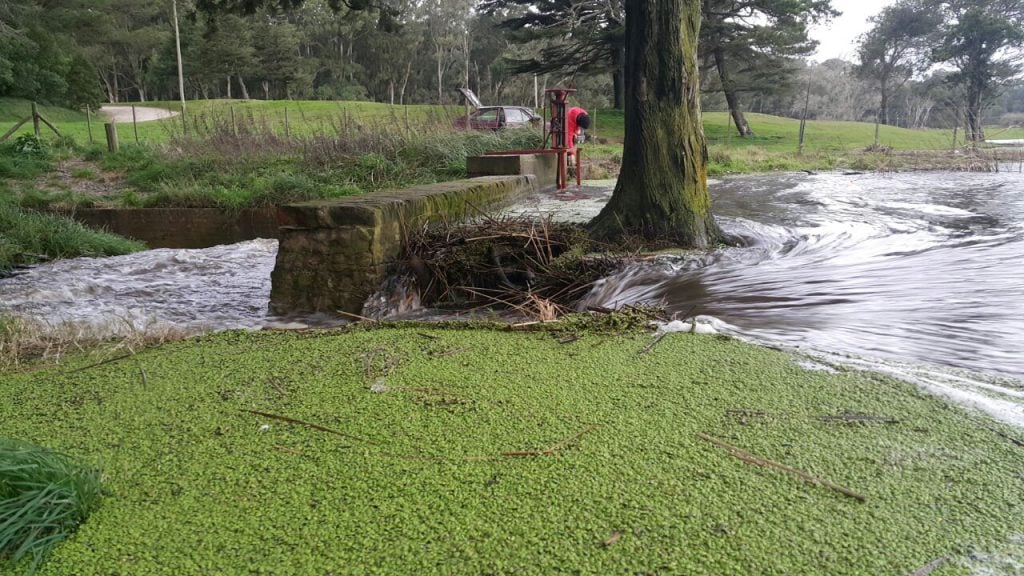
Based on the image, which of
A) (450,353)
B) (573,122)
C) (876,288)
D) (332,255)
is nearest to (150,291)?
(332,255)

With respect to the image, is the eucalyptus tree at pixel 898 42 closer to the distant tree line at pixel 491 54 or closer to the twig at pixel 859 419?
the distant tree line at pixel 491 54

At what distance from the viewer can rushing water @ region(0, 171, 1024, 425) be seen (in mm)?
3039

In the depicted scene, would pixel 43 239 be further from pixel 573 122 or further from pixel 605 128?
pixel 605 128

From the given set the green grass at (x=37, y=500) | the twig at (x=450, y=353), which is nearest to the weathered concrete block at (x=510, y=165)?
the twig at (x=450, y=353)

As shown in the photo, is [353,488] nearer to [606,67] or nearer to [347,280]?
[347,280]

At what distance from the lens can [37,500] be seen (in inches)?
59.6

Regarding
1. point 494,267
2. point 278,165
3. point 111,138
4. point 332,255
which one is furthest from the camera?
point 111,138

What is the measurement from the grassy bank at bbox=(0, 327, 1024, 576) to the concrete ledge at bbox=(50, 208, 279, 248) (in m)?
6.85

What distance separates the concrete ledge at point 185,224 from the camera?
9.32 m

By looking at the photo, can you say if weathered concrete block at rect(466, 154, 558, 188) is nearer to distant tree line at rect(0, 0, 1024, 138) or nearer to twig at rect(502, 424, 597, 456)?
distant tree line at rect(0, 0, 1024, 138)

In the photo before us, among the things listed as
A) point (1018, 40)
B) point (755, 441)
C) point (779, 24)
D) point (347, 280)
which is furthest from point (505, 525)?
point (1018, 40)

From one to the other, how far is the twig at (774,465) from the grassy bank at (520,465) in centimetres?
2

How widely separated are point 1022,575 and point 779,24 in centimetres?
3027

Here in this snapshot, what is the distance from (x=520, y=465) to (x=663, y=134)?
4.33m
